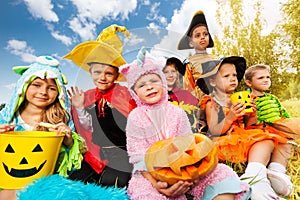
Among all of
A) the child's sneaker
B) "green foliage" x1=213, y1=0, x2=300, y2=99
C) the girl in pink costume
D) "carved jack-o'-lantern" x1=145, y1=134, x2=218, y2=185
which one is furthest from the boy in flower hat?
"green foliage" x1=213, y1=0, x2=300, y2=99

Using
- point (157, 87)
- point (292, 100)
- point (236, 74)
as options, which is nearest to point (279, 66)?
point (292, 100)

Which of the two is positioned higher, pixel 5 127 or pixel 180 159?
pixel 5 127

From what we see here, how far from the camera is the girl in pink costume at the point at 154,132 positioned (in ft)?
4.25

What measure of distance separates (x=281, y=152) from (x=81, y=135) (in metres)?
1.09

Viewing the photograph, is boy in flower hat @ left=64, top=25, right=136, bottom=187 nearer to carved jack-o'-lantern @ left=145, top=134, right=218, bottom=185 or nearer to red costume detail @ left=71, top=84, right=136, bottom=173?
red costume detail @ left=71, top=84, right=136, bottom=173

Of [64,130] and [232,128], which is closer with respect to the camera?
[64,130]

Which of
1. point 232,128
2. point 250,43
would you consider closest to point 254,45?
point 250,43

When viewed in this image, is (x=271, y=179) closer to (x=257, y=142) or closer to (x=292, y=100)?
(x=257, y=142)

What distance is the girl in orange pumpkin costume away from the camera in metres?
1.72

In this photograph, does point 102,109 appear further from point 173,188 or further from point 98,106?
point 173,188

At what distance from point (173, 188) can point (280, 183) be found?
737 millimetres

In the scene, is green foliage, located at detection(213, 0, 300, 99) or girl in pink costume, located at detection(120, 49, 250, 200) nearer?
girl in pink costume, located at detection(120, 49, 250, 200)

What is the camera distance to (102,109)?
1.69 metres

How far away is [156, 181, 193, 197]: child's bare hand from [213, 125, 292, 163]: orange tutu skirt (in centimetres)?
55
